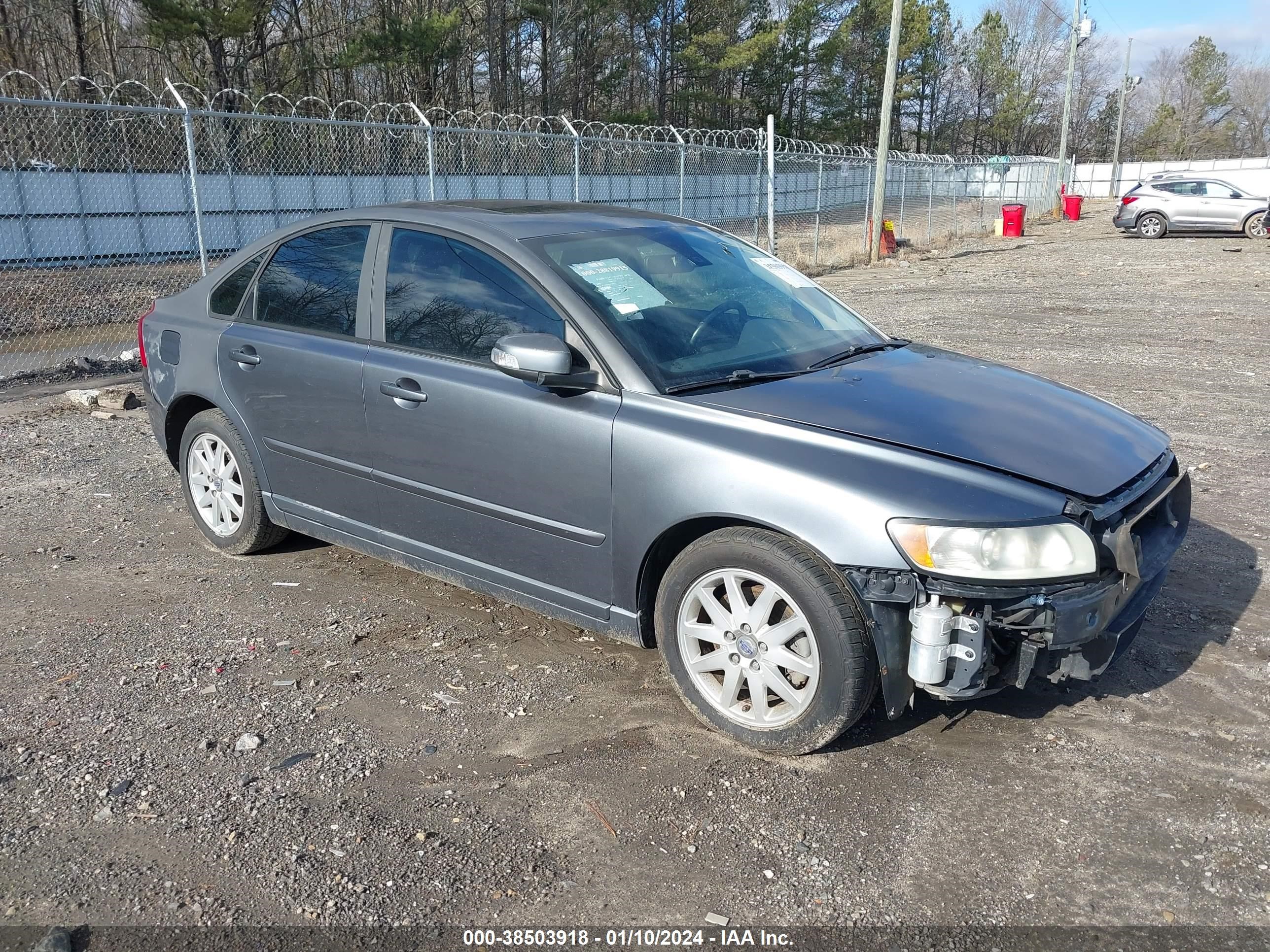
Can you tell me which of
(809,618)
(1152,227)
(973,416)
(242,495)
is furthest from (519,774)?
(1152,227)

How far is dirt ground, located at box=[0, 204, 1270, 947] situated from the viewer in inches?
102

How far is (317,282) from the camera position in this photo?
4.36 meters

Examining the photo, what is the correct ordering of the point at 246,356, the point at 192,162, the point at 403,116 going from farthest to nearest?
the point at 403,116, the point at 192,162, the point at 246,356

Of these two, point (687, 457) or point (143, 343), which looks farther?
point (143, 343)

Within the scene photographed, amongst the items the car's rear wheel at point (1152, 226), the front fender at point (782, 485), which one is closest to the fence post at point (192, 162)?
the front fender at point (782, 485)

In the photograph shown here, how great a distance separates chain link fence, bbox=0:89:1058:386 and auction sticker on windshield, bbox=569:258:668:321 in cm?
727

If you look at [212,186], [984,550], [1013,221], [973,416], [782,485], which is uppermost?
[212,186]

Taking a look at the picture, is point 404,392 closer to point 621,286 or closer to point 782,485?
point 621,286

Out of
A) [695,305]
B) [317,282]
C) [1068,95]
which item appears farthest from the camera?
[1068,95]

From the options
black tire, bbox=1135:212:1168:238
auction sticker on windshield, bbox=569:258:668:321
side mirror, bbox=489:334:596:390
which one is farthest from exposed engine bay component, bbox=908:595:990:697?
black tire, bbox=1135:212:1168:238

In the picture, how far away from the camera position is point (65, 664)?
12.5 ft

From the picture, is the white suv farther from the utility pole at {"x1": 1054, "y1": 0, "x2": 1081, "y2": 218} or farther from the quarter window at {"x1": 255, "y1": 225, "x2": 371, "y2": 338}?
the quarter window at {"x1": 255, "y1": 225, "x2": 371, "y2": 338}

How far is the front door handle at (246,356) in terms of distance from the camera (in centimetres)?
443

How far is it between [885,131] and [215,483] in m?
18.1
